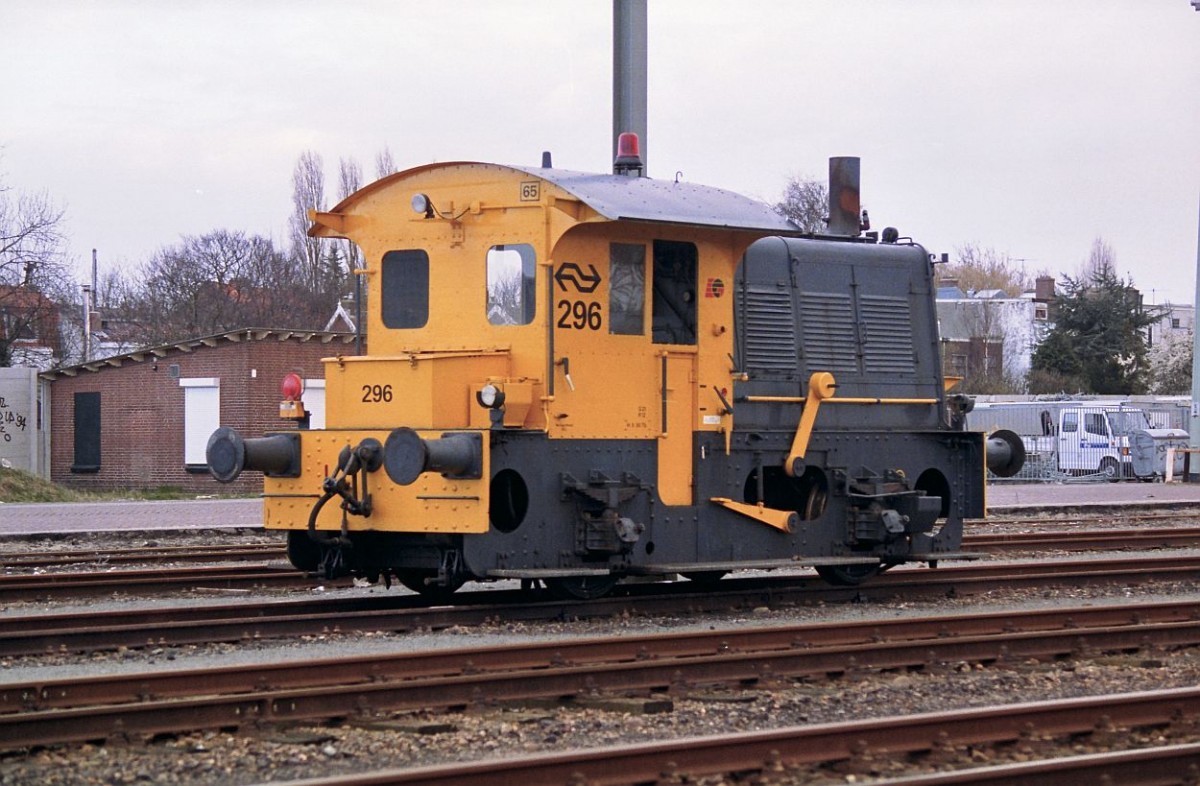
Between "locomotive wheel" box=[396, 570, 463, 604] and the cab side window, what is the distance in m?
2.52

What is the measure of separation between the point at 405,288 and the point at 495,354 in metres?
1.07

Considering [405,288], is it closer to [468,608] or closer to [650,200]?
[650,200]

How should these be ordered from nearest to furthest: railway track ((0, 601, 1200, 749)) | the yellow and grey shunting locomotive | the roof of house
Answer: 1. railway track ((0, 601, 1200, 749))
2. the yellow and grey shunting locomotive
3. the roof of house

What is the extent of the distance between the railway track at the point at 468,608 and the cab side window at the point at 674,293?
2032 millimetres

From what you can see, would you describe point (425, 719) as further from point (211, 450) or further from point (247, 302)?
point (247, 302)

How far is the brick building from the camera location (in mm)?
33438

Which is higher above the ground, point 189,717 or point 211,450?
point 211,450

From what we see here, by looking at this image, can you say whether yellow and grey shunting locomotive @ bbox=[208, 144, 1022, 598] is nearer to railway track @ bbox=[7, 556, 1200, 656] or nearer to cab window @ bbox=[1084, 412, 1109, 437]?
railway track @ bbox=[7, 556, 1200, 656]

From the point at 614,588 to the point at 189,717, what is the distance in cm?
586

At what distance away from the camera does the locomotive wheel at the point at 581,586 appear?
11258 millimetres

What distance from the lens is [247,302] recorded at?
186ft

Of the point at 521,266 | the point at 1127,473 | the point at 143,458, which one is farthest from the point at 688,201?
the point at 1127,473

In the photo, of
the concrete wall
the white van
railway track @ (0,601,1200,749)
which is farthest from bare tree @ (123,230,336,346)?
railway track @ (0,601,1200,749)

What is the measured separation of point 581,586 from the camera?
11.3 metres
